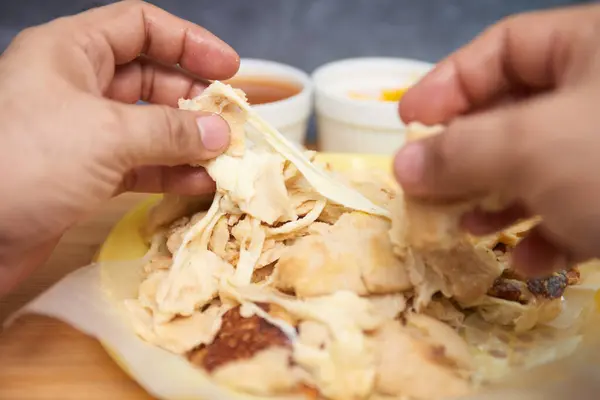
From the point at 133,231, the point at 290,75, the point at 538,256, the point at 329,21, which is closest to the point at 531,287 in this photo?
the point at 538,256

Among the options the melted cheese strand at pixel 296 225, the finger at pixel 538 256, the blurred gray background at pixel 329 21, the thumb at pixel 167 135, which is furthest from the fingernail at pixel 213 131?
the blurred gray background at pixel 329 21

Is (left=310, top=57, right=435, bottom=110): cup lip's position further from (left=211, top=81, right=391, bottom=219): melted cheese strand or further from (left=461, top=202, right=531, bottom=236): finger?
(left=461, top=202, right=531, bottom=236): finger

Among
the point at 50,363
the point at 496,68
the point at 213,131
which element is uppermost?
the point at 496,68

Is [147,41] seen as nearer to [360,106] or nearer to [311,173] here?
[311,173]

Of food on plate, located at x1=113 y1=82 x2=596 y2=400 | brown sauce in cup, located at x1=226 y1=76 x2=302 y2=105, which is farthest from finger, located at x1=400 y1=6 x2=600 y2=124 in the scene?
brown sauce in cup, located at x1=226 y1=76 x2=302 y2=105

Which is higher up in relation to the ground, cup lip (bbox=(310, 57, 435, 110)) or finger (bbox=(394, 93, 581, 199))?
finger (bbox=(394, 93, 581, 199))

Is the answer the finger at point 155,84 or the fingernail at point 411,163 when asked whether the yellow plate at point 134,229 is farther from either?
the fingernail at point 411,163
